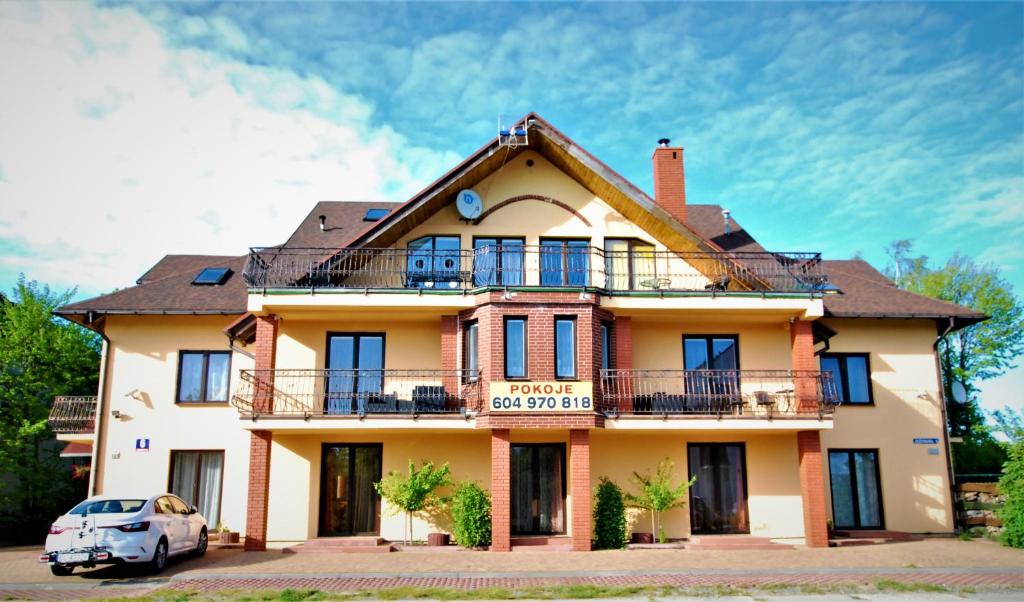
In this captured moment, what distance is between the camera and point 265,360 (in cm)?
1773

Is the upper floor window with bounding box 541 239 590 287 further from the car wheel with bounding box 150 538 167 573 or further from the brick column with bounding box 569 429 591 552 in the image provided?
the car wheel with bounding box 150 538 167 573

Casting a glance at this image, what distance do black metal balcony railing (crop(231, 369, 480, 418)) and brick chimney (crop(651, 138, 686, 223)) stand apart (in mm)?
7785

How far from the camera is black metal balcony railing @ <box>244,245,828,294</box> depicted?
1827 centimetres

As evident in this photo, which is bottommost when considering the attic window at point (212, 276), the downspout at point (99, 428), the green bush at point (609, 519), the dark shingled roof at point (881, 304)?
the green bush at point (609, 519)

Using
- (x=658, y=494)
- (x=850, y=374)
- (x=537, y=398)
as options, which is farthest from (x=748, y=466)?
(x=537, y=398)

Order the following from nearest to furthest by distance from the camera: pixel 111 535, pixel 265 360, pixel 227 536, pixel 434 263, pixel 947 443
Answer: pixel 111 535
pixel 265 360
pixel 227 536
pixel 434 263
pixel 947 443

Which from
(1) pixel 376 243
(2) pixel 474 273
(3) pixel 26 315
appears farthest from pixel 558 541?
(3) pixel 26 315

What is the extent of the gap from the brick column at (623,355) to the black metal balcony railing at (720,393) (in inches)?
1.0

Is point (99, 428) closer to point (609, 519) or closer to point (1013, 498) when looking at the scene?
point (609, 519)

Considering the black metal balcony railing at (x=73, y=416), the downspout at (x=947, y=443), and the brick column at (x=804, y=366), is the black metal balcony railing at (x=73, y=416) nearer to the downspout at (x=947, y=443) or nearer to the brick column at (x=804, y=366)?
the brick column at (x=804, y=366)

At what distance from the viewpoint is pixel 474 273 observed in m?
18.6

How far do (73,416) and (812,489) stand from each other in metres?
19.4

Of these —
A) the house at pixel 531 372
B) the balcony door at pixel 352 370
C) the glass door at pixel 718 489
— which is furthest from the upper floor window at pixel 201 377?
the glass door at pixel 718 489

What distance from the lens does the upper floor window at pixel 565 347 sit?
56.4 ft
